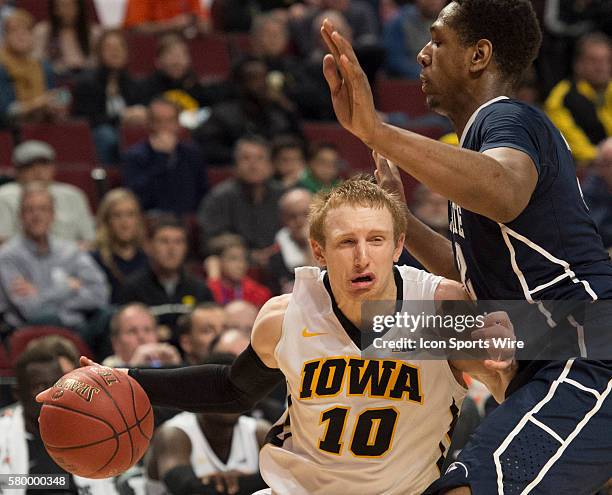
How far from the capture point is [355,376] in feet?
12.5

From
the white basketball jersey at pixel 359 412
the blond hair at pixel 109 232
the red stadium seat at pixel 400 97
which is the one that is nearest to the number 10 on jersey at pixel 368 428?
the white basketball jersey at pixel 359 412

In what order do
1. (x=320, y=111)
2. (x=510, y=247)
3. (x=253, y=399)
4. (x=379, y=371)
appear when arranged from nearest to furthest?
(x=510, y=247) → (x=379, y=371) → (x=253, y=399) → (x=320, y=111)

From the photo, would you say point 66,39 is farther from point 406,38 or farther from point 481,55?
point 481,55

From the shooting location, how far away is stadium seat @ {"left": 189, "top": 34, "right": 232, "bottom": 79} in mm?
11836

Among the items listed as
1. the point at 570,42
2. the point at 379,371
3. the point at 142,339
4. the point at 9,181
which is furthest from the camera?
the point at 570,42

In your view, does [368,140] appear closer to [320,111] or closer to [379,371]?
[379,371]

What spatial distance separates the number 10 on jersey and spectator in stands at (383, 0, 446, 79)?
8.52 meters

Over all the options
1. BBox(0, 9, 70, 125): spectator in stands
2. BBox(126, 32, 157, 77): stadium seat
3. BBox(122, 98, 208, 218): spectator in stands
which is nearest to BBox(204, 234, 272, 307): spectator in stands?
BBox(122, 98, 208, 218): spectator in stands

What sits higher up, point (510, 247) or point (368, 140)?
point (368, 140)

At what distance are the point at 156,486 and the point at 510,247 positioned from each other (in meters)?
3.28

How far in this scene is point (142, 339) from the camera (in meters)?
7.31

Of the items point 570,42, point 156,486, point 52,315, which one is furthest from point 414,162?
point 570,42

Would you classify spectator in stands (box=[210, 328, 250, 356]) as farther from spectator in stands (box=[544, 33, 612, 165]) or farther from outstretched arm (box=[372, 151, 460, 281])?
spectator in stands (box=[544, 33, 612, 165])

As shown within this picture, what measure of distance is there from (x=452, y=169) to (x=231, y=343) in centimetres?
380
